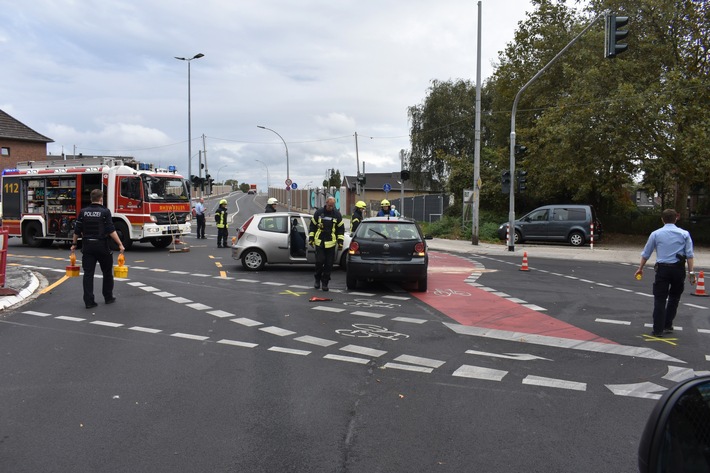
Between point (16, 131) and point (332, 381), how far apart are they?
189ft

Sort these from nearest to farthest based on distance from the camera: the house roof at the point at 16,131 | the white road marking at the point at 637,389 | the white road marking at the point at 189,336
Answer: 1. the white road marking at the point at 637,389
2. the white road marking at the point at 189,336
3. the house roof at the point at 16,131

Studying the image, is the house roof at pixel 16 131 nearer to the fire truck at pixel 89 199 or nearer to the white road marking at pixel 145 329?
the fire truck at pixel 89 199

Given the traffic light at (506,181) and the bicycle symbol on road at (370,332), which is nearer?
the bicycle symbol on road at (370,332)

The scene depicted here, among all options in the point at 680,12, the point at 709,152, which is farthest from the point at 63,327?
the point at 680,12

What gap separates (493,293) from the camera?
36.1ft

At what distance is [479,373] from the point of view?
5.61m

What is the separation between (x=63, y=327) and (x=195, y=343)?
217 centimetres

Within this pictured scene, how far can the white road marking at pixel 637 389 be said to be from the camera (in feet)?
16.4

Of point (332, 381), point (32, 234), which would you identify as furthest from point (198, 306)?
point (32, 234)

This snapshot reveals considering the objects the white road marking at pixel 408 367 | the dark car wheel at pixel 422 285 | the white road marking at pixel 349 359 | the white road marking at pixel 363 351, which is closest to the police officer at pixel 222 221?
the dark car wheel at pixel 422 285

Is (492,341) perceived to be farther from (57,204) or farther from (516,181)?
(57,204)

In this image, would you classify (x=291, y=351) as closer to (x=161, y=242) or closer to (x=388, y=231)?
(x=388, y=231)

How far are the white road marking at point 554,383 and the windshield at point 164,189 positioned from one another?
16.2 m

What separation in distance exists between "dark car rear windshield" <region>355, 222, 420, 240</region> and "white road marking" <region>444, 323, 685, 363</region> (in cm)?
330
